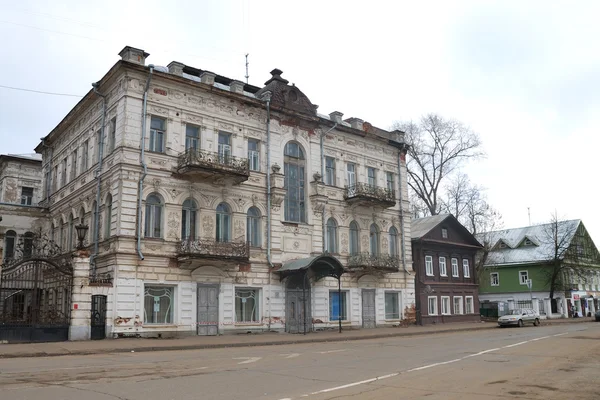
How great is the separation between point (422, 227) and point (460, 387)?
1271 inches

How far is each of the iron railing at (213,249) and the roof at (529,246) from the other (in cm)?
3815

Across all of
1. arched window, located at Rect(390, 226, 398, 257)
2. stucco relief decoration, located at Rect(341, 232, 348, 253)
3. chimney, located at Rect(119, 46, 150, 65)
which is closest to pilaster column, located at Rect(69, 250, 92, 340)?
chimney, located at Rect(119, 46, 150, 65)

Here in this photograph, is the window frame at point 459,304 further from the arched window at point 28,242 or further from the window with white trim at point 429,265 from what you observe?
the arched window at point 28,242

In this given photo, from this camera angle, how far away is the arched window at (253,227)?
28.4 meters

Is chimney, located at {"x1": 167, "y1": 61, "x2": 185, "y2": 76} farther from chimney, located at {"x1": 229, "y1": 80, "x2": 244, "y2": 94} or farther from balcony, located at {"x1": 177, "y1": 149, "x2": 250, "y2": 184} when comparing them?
A: balcony, located at {"x1": 177, "y1": 149, "x2": 250, "y2": 184}

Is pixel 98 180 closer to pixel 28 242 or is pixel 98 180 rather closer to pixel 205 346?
pixel 205 346

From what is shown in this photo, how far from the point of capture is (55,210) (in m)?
32.7

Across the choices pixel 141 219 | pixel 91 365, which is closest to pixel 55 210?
pixel 141 219

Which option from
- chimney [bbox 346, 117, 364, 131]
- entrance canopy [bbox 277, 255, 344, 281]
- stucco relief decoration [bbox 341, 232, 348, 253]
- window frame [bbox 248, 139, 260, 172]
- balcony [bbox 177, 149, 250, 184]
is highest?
chimney [bbox 346, 117, 364, 131]

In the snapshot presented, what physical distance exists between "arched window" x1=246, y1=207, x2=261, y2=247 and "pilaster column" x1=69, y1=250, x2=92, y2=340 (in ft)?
28.8

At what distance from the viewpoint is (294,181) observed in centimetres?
3105

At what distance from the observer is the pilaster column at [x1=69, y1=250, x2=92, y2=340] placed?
69.9 feet

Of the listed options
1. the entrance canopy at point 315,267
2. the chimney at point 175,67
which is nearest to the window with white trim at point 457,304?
the entrance canopy at point 315,267

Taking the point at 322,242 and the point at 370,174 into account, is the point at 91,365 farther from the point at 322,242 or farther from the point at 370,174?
the point at 370,174
